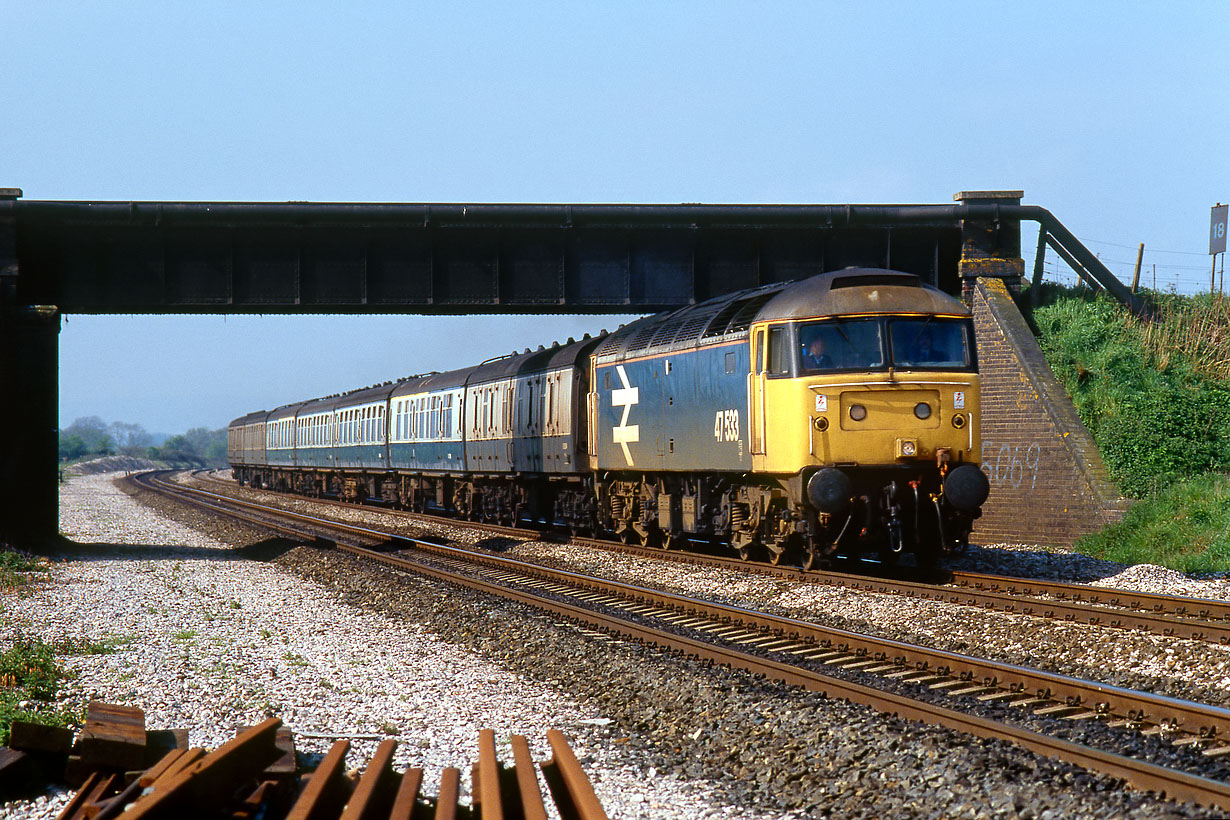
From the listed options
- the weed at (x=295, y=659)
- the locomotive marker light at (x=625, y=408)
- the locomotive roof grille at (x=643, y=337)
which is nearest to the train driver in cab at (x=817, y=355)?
the locomotive roof grille at (x=643, y=337)

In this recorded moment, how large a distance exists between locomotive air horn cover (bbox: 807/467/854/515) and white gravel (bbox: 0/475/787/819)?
185 inches

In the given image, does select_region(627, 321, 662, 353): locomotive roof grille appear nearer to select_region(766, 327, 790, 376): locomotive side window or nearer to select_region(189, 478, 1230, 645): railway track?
select_region(766, 327, 790, 376): locomotive side window

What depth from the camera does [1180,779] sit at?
17.3 feet

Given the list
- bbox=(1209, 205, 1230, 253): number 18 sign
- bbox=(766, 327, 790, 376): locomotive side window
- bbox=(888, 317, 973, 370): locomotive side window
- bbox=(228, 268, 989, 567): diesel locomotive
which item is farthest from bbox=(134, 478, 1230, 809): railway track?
bbox=(1209, 205, 1230, 253): number 18 sign

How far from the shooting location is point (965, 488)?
44.2ft

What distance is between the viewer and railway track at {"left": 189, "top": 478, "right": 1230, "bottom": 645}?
10188 millimetres

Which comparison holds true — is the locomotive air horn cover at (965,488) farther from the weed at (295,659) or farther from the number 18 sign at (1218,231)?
the number 18 sign at (1218,231)

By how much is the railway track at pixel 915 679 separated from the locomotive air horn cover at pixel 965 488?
3.37m

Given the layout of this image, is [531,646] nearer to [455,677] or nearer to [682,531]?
[455,677]

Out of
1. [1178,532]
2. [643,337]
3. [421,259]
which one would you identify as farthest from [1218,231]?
[421,259]

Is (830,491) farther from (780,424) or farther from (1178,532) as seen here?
(1178,532)

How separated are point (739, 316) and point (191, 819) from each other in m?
11.6

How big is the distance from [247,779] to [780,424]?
959 cm

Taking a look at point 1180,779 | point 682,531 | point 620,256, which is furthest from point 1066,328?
→ point 1180,779
